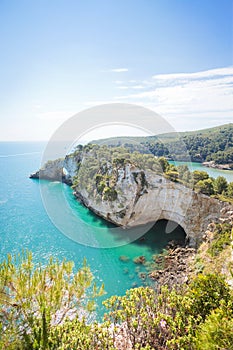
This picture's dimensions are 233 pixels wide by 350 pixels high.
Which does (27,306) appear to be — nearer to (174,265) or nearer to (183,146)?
(174,265)

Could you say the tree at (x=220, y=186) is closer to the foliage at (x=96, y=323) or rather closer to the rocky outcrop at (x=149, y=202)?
the rocky outcrop at (x=149, y=202)

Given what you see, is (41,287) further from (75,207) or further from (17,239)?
(75,207)

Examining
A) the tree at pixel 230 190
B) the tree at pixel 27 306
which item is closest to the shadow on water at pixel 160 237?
the tree at pixel 230 190

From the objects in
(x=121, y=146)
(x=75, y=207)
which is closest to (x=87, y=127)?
(x=121, y=146)

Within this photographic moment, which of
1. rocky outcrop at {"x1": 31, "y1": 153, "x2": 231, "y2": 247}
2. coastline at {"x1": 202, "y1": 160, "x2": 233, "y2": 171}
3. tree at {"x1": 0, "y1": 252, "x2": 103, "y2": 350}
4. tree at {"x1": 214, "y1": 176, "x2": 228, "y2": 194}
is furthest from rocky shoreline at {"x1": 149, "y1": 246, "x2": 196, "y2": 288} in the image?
coastline at {"x1": 202, "y1": 160, "x2": 233, "y2": 171}

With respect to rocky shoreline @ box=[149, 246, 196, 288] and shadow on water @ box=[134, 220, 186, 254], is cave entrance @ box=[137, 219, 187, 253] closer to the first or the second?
shadow on water @ box=[134, 220, 186, 254]

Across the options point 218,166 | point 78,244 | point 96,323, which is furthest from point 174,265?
point 218,166
